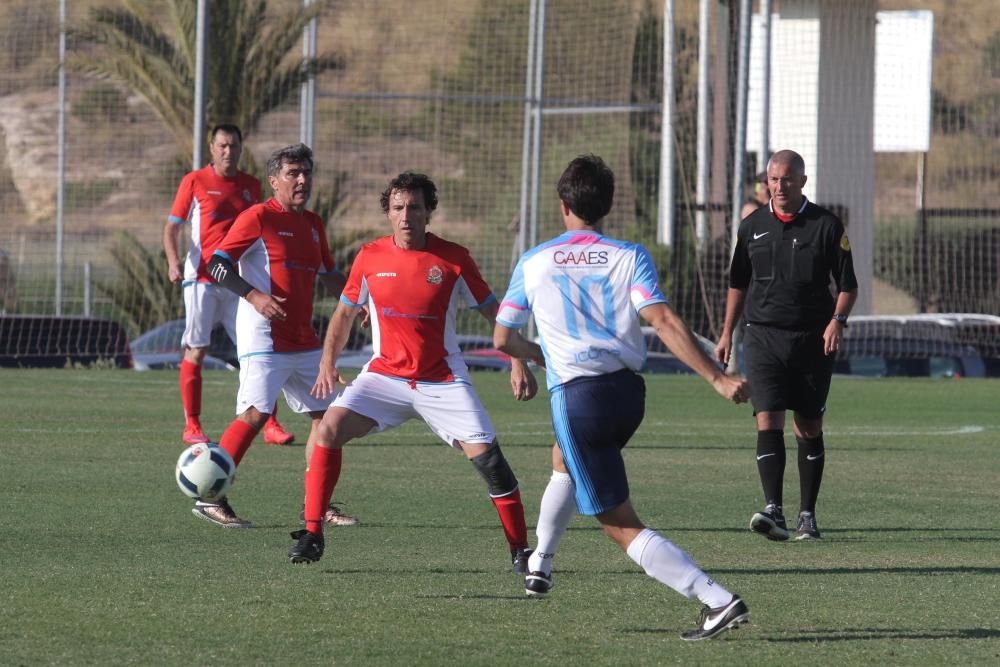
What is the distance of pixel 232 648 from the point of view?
6.05 m

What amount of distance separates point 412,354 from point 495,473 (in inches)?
26.9

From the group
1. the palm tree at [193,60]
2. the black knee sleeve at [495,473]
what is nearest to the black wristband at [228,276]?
the black knee sleeve at [495,473]

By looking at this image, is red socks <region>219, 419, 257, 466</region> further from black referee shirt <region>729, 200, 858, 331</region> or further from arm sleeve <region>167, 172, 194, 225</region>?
arm sleeve <region>167, 172, 194, 225</region>

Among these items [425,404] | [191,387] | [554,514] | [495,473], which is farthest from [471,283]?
[191,387]

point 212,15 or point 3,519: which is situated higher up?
point 212,15

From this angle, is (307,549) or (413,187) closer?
(307,549)

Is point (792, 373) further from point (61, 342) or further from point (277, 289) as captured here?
point (61, 342)

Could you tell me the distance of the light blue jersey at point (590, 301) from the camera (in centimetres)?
648

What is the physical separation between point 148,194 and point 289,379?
77999 millimetres

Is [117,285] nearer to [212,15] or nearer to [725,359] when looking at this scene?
[212,15]

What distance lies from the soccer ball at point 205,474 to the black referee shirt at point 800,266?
297 cm

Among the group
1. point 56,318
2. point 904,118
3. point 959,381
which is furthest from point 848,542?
point 904,118

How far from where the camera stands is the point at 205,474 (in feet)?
28.9

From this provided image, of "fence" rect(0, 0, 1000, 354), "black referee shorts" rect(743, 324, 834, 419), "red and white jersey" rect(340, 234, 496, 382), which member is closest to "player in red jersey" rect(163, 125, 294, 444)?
"black referee shorts" rect(743, 324, 834, 419)
